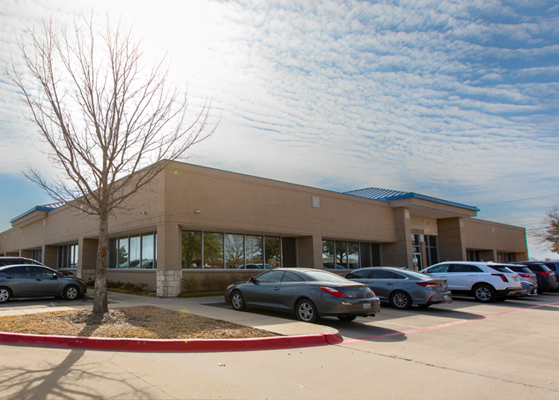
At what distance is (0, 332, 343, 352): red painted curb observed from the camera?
7.35 meters

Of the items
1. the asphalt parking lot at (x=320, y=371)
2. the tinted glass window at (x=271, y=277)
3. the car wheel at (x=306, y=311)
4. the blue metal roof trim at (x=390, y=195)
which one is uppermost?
the blue metal roof trim at (x=390, y=195)

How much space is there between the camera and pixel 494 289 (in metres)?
16.2

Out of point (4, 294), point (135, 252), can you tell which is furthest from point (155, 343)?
point (135, 252)

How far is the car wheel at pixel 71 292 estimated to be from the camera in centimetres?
1548

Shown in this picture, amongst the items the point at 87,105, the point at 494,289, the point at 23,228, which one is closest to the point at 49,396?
the point at 87,105

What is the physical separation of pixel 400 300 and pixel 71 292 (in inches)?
470

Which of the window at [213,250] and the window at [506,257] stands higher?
the window at [213,250]

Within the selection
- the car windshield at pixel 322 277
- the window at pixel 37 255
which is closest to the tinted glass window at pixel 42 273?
the car windshield at pixel 322 277

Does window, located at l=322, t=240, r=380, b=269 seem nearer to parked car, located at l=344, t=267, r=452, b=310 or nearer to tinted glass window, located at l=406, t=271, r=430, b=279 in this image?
parked car, located at l=344, t=267, r=452, b=310

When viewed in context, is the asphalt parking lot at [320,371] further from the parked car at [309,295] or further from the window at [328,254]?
the window at [328,254]

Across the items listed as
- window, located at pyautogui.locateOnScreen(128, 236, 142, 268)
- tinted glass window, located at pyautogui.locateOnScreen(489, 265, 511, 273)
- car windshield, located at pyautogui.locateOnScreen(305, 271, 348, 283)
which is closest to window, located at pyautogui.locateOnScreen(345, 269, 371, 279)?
car windshield, located at pyautogui.locateOnScreen(305, 271, 348, 283)

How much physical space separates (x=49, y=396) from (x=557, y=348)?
29.0 ft

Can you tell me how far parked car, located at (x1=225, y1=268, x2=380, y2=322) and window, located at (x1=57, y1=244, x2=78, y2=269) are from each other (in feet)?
66.0

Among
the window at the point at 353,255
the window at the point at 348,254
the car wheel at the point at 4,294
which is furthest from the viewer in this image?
the window at the point at 353,255
